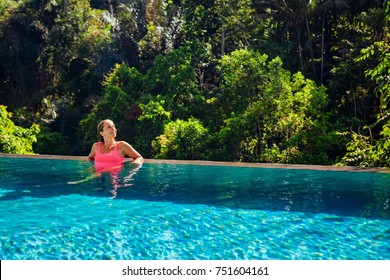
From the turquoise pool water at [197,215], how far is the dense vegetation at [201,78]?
5.51 meters

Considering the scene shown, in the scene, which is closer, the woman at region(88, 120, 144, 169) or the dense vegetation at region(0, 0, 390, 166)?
the woman at region(88, 120, 144, 169)

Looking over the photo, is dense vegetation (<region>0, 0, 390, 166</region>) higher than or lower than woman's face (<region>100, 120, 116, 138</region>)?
higher

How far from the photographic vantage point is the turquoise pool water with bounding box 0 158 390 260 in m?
4.60

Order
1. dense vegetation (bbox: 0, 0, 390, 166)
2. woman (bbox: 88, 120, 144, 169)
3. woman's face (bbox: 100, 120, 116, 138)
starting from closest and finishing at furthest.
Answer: woman's face (bbox: 100, 120, 116, 138) < woman (bbox: 88, 120, 144, 169) < dense vegetation (bbox: 0, 0, 390, 166)

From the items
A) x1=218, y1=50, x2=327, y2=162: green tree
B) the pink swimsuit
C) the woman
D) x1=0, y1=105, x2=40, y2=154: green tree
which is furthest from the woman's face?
x1=218, y1=50, x2=327, y2=162: green tree

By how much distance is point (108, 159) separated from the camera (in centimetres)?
873

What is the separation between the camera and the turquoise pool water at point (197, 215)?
4.60 m

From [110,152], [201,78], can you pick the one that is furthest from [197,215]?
[201,78]

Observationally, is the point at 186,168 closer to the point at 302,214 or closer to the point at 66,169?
the point at 66,169

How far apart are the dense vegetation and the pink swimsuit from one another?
649cm

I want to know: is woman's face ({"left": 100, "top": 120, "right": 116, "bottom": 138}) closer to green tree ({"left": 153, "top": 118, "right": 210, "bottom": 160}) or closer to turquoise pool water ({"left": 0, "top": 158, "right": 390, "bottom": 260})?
turquoise pool water ({"left": 0, "top": 158, "right": 390, "bottom": 260})

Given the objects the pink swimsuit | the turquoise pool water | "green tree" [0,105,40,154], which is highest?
"green tree" [0,105,40,154]

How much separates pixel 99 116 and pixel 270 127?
31.0ft

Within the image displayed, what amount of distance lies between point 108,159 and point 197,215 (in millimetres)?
3301
